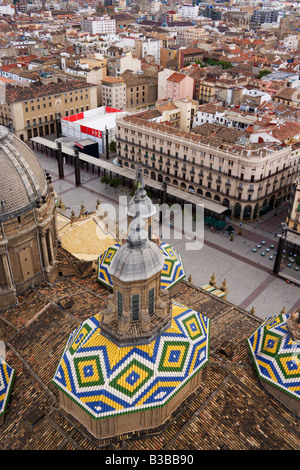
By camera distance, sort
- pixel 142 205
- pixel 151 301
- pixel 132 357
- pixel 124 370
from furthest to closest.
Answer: pixel 142 205
pixel 151 301
pixel 132 357
pixel 124 370

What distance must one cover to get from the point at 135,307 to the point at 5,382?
43.1ft

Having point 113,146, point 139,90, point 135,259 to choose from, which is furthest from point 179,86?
point 135,259

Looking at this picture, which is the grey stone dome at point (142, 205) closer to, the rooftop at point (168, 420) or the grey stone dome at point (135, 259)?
the grey stone dome at point (135, 259)

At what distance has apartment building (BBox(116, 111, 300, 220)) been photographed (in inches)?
3167

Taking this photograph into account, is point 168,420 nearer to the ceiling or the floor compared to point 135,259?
nearer to the floor

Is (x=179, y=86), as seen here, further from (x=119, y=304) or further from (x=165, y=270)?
(x=119, y=304)

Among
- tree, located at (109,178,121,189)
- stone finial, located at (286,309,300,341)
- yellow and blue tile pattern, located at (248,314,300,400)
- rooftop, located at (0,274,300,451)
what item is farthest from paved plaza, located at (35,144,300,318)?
stone finial, located at (286,309,300,341)

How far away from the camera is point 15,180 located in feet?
127

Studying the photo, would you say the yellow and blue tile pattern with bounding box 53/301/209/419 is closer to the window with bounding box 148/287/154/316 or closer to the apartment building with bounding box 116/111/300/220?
the window with bounding box 148/287/154/316

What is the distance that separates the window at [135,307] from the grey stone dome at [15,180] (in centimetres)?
1615

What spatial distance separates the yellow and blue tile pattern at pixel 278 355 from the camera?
105 feet

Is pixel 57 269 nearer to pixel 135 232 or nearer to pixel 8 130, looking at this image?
pixel 8 130

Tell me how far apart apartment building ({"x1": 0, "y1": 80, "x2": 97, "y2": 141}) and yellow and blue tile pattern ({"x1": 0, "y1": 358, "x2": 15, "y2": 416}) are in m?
92.8

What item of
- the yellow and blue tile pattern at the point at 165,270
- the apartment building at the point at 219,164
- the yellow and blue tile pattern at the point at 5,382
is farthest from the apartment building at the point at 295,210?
the yellow and blue tile pattern at the point at 5,382
